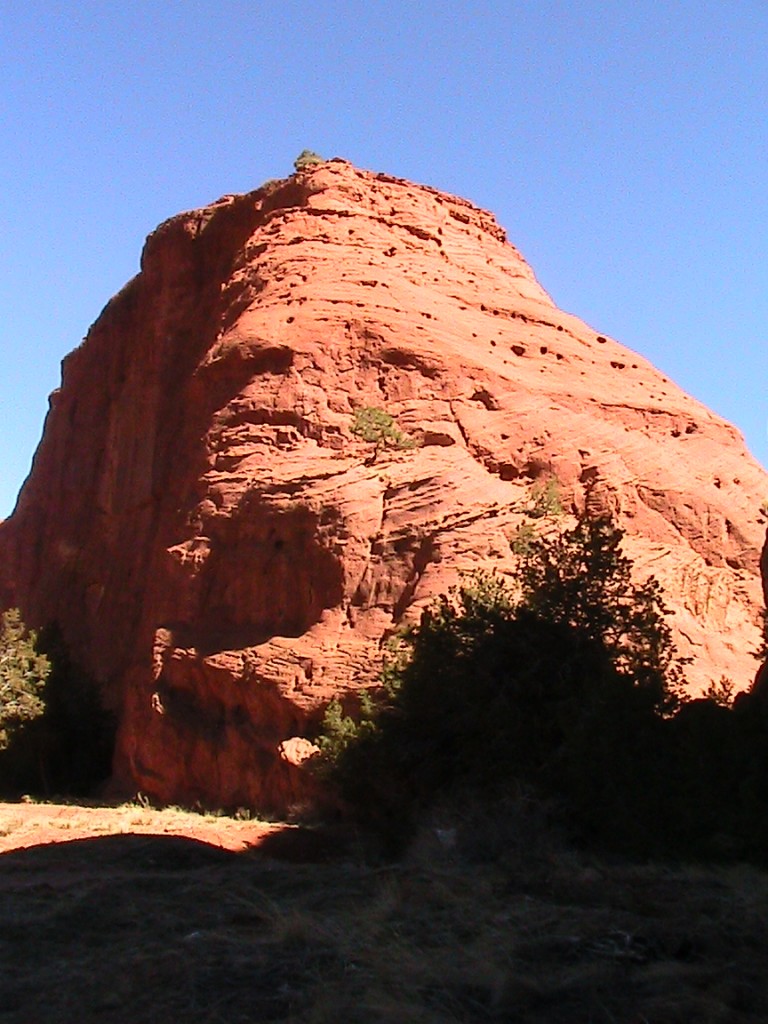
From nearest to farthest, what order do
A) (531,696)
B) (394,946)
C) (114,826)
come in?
1. (394,946)
2. (531,696)
3. (114,826)

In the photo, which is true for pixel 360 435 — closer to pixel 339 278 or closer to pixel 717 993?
pixel 339 278

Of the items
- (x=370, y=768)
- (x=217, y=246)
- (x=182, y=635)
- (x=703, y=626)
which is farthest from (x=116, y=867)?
(x=217, y=246)

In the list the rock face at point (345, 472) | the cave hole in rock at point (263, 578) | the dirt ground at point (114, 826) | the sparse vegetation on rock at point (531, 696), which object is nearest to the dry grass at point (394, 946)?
the sparse vegetation on rock at point (531, 696)

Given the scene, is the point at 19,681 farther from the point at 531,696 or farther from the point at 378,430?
the point at 531,696

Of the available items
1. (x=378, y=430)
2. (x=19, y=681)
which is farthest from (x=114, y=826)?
(x=19, y=681)

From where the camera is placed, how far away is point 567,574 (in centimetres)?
1656

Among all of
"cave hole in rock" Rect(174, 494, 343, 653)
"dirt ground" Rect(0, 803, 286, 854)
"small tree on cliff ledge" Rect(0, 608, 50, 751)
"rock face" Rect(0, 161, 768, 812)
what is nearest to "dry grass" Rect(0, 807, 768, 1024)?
"dirt ground" Rect(0, 803, 286, 854)

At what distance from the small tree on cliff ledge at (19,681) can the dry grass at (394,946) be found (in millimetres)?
17144

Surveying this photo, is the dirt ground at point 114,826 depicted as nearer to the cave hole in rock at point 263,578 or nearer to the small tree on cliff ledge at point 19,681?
the cave hole in rock at point 263,578

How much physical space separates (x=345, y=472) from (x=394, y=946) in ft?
52.4

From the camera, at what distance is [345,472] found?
21781 mm

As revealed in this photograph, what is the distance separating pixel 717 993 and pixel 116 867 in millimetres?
7870

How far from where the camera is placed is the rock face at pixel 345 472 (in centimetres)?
2023

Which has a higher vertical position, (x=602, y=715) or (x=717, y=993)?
(x=602, y=715)
